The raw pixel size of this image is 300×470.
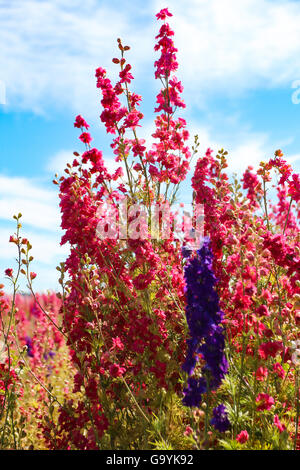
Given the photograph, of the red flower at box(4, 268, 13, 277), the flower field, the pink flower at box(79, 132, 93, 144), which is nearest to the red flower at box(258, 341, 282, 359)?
the flower field

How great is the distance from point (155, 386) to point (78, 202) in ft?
6.04

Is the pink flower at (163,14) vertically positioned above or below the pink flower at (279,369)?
above

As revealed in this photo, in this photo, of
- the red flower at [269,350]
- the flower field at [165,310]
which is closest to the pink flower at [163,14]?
the flower field at [165,310]

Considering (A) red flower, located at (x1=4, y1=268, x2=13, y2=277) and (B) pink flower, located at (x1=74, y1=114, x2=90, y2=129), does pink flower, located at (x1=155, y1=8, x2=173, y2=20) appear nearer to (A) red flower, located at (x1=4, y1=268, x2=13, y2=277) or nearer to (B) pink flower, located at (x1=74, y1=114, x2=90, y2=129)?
(B) pink flower, located at (x1=74, y1=114, x2=90, y2=129)

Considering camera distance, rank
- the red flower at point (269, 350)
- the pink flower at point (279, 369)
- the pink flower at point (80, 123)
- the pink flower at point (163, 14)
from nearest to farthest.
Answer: the red flower at point (269, 350) < the pink flower at point (279, 369) < the pink flower at point (80, 123) < the pink flower at point (163, 14)

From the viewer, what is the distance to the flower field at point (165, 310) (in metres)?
3.02

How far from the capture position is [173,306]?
4391 millimetres

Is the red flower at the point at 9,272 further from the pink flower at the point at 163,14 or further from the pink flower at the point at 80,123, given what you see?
the pink flower at the point at 163,14

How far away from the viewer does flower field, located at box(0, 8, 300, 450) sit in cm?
302

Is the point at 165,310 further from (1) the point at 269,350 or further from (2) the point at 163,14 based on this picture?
(2) the point at 163,14

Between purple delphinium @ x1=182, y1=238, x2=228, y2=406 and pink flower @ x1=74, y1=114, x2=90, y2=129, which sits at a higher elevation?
pink flower @ x1=74, y1=114, x2=90, y2=129
